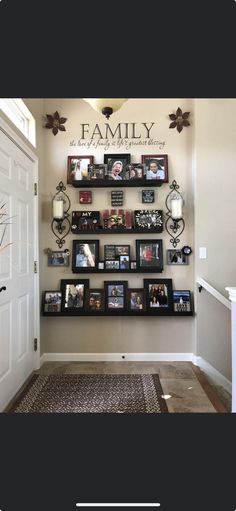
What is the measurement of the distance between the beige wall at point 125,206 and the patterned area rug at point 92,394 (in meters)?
0.40

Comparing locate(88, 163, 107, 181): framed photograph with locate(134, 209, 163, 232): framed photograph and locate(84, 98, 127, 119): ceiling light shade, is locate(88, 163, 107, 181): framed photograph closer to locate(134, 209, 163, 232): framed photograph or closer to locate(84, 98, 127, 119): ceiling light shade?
locate(134, 209, 163, 232): framed photograph

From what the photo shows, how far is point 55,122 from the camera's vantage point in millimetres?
2979

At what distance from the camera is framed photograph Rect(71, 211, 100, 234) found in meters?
2.92

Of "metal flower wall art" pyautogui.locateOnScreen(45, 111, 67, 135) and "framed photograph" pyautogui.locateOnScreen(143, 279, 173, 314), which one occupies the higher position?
"metal flower wall art" pyautogui.locateOnScreen(45, 111, 67, 135)

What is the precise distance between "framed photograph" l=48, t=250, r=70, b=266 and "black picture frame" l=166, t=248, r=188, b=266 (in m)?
1.03

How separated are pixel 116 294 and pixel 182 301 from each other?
656 mm

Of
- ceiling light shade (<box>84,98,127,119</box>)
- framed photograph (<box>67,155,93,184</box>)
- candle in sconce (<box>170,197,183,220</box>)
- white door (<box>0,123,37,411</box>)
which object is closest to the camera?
ceiling light shade (<box>84,98,127,119</box>)

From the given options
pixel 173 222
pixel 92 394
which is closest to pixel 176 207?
pixel 173 222

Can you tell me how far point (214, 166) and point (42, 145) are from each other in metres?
1.71

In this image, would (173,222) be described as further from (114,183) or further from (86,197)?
(86,197)

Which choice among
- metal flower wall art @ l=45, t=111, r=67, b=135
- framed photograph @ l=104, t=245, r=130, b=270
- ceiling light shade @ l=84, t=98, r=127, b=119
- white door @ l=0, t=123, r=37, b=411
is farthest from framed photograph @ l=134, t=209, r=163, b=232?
ceiling light shade @ l=84, t=98, r=127, b=119

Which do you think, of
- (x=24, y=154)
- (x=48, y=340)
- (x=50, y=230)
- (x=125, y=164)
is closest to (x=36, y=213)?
(x=50, y=230)

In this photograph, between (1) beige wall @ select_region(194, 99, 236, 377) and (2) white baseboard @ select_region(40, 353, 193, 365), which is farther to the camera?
(2) white baseboard @ select_region(40, 353, 193, 365)

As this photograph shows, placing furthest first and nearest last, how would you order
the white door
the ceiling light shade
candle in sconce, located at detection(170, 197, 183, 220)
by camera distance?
candle in sconce, located at detection(170, 197, 183, 220) → the white door → the ceiling light shade
